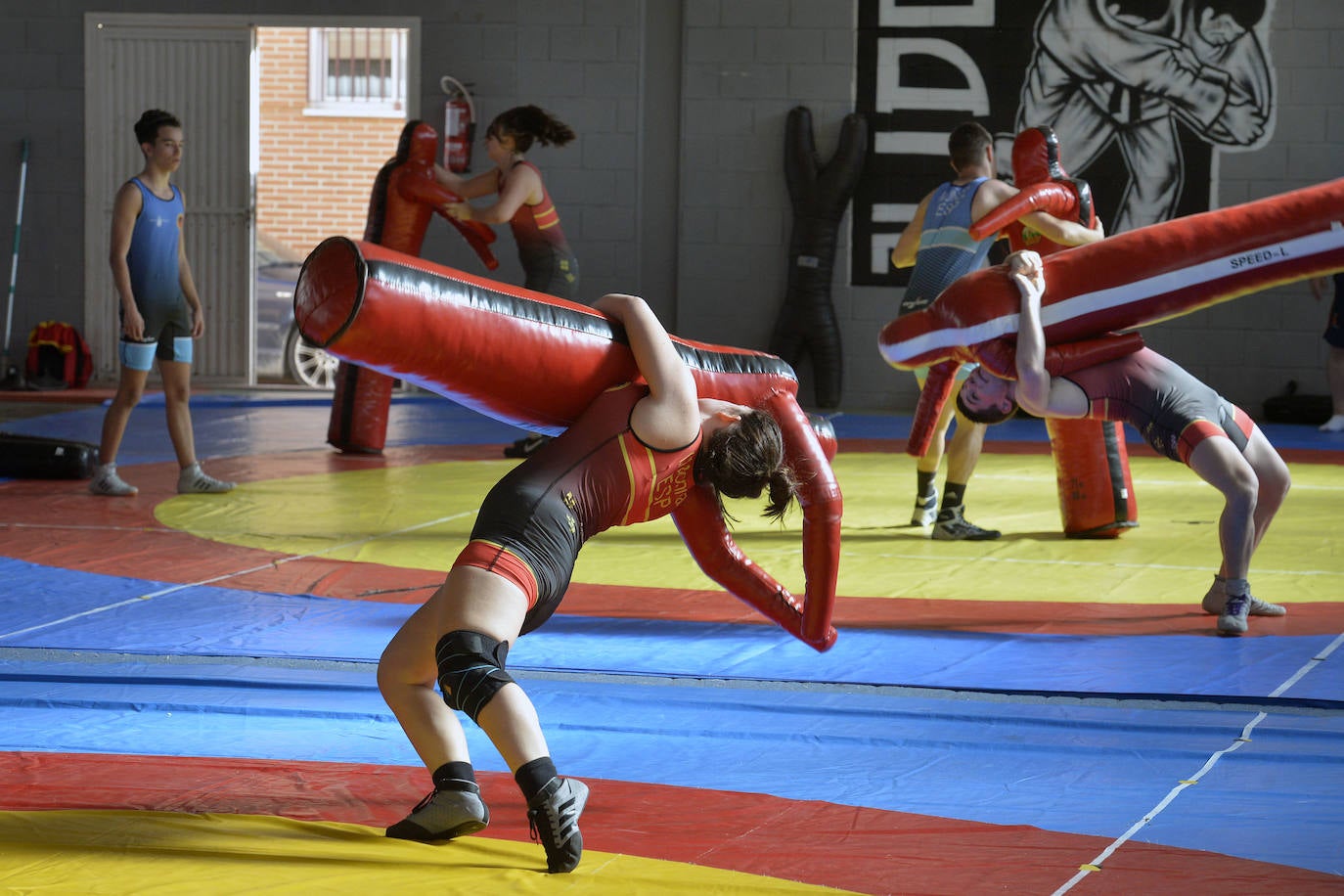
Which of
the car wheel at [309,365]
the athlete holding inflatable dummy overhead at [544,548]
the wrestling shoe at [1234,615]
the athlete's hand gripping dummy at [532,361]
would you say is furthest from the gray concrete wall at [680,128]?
the athlete holding inflatable dummy overhead at [544,548]

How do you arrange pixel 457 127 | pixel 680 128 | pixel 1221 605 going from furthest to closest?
pixel 680 128 → pixel 457 127 → pixel 1221 605

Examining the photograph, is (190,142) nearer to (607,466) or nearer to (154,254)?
(154,254)

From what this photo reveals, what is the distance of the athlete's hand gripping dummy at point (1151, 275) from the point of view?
4.12m

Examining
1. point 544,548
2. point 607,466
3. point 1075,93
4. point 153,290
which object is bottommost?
point 544,548

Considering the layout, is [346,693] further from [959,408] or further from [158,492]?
[158,492]

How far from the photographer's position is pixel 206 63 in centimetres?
1157

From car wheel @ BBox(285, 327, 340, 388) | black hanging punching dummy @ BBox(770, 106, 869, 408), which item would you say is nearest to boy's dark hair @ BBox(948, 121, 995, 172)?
black hanging punching dummy @ BBox(770, 106, 869, 408)

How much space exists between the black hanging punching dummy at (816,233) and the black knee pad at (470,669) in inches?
333

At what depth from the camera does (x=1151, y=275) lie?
14.1ft

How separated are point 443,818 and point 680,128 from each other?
920 cm

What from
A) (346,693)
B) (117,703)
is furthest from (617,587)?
(117,703)

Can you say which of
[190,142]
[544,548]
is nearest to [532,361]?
[544,548]

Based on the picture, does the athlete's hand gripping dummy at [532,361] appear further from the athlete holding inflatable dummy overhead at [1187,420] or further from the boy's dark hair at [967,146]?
the boy's dark hair at [967,146]

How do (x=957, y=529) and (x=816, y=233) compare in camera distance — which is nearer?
(x=957, y=529)
